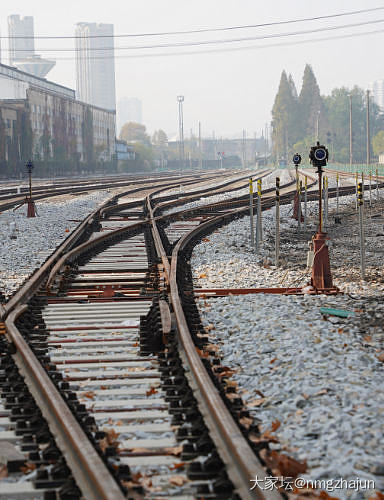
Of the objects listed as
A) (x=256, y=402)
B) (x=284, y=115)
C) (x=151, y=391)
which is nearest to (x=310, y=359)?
(x=256, y=402)

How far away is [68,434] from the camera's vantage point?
4.92m

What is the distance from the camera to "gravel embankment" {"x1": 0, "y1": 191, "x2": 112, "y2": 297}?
12860 millimetres

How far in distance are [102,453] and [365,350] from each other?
3453 millimetres

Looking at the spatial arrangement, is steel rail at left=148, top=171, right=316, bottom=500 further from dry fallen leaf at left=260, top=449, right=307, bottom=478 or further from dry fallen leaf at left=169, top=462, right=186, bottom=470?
dry fallen leaf at left=169, top=462, right=186, bottom=470

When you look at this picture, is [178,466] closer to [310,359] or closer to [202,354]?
[202,354]

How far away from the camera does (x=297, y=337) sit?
778cm

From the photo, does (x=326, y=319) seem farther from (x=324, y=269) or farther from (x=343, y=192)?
(x=343, y=192)

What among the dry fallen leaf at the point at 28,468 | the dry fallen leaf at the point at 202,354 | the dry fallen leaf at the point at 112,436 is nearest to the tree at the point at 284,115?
the dry fallen leaf at the point at 202,354

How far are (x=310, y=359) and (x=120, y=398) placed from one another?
75.5 inches

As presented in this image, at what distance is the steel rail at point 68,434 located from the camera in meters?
4.12

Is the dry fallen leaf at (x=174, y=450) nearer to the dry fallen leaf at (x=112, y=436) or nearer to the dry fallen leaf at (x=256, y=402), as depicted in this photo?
the dry fallen leaf at (x=112, y=436)

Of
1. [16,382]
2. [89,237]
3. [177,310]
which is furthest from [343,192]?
[16,382]

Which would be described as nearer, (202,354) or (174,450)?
(174,450)

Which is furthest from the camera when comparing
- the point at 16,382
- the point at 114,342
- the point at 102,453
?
the point at 114,342
